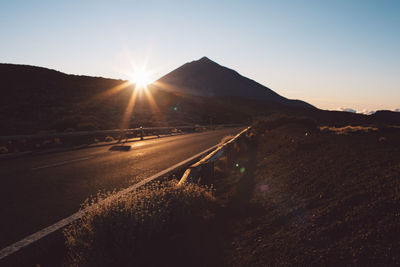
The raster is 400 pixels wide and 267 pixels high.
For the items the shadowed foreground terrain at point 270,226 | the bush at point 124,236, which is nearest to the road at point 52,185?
A: the shadowed foreground terrain at point 270,226

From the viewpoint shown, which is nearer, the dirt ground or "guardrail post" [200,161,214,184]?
the dirt ground

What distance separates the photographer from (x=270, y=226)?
3082mm

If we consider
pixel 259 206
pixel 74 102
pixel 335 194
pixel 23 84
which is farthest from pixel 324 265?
pixel 23 84

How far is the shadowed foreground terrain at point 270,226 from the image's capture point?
7.45 feet

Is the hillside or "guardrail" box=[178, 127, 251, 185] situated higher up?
the hillside

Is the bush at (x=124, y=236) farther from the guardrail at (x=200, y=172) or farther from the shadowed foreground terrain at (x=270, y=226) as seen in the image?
the guardrail at (x=200, y=172)

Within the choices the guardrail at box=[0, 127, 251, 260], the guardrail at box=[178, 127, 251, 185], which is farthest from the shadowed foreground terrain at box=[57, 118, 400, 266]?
the guardrail at box=[178, 127, 251, 185]

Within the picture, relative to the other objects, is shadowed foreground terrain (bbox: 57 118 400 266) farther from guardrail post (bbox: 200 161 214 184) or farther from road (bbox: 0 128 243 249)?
guardrail post (bbox: 200 161 214 184)

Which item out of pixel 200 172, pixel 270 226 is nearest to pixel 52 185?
pixel 200 172

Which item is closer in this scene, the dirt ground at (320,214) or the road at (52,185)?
the dirt ground at (320,214)

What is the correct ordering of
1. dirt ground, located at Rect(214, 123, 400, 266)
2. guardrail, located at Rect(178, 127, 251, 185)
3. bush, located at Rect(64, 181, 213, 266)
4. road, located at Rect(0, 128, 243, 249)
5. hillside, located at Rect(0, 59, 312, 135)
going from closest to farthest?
dirt ground, located at Rect(214, 123, 400, 266) → bush, located at Rect(64, 181, 213, 266) → road, located at Rect(0, 128, 243, 249) → guardrail, located at Rect(178, 127, 251, 185) → hillside, located at Rect(0, 59, 312, 135)

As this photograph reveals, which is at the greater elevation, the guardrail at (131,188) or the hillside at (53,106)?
the hillside at (53,106)

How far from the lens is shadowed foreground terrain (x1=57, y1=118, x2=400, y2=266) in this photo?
2270mm

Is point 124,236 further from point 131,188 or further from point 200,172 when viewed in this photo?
point 200,172
